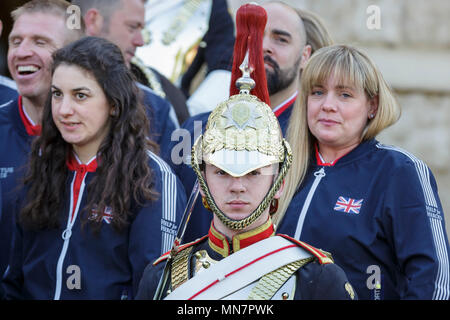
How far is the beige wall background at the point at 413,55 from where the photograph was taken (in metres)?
7.14

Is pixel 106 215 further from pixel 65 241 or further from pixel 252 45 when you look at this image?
pixel 252 45

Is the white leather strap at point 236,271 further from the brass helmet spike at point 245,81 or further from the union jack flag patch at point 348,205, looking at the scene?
the union jack flag patch at point 348,205

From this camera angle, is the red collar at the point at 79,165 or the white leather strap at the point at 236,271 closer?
the white leather strap at the point at 236,271

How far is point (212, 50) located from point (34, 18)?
6.03 ft

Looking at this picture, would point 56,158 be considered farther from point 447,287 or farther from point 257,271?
point 447,287

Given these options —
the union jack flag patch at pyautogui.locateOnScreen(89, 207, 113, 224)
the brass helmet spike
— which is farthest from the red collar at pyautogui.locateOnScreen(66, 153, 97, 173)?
the brass helmet spike

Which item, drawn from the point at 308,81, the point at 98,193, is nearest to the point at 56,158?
the point at 98,193

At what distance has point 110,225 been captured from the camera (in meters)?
4.20

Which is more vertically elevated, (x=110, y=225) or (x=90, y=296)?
(x=110, y=225)

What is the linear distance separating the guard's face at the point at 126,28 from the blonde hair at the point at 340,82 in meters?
1.58

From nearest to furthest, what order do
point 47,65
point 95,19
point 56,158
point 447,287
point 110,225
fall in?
point 447,287
point 110,225
point 56,158
point 47,65
point 95,19

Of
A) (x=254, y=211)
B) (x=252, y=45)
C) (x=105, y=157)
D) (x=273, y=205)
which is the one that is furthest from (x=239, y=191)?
(x=105, y=157)

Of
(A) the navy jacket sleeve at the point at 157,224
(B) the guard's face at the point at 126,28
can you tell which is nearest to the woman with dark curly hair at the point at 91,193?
(A) the navy jacket sleeve at the point at 157,224

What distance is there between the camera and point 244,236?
3477 millimetres
